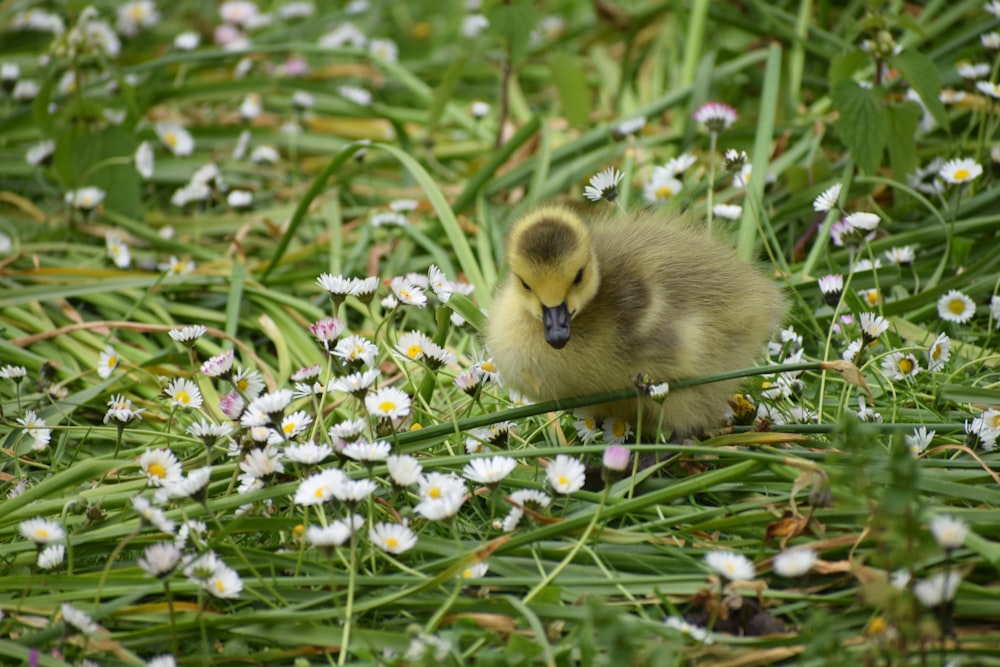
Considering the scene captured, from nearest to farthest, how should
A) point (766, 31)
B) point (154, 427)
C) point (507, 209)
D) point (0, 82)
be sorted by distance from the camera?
point (154, 427)
point (507, 209)
point (766, 31)
point (0, 82)

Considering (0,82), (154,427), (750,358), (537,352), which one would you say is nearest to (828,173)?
(750,358)

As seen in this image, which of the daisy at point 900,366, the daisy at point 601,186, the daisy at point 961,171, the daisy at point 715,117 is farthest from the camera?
the daisy at point 715,117

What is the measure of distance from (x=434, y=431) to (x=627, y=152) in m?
1.97

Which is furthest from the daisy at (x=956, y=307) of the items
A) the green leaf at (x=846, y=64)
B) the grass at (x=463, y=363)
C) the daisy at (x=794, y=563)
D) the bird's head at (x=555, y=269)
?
the daisy at (x=794, y=563)

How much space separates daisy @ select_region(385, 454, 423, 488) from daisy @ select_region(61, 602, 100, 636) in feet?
1.96

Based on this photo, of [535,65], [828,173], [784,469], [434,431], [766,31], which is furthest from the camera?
[535,65]

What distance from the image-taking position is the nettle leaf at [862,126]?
3195 mm

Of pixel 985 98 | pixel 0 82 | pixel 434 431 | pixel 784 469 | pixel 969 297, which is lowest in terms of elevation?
pixel 784 469

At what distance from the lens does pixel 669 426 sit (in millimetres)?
2488

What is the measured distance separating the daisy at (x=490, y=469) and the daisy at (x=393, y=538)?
17 cm

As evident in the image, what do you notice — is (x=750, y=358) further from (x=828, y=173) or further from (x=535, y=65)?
(x=535, y=65)

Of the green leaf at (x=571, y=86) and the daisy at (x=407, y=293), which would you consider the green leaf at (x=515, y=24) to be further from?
the daisy at (x=407, y=293)

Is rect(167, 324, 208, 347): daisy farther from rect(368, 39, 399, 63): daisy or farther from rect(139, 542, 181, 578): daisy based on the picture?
rect(368, 39, 399, 63): daisy

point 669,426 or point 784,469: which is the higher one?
point 669,426
